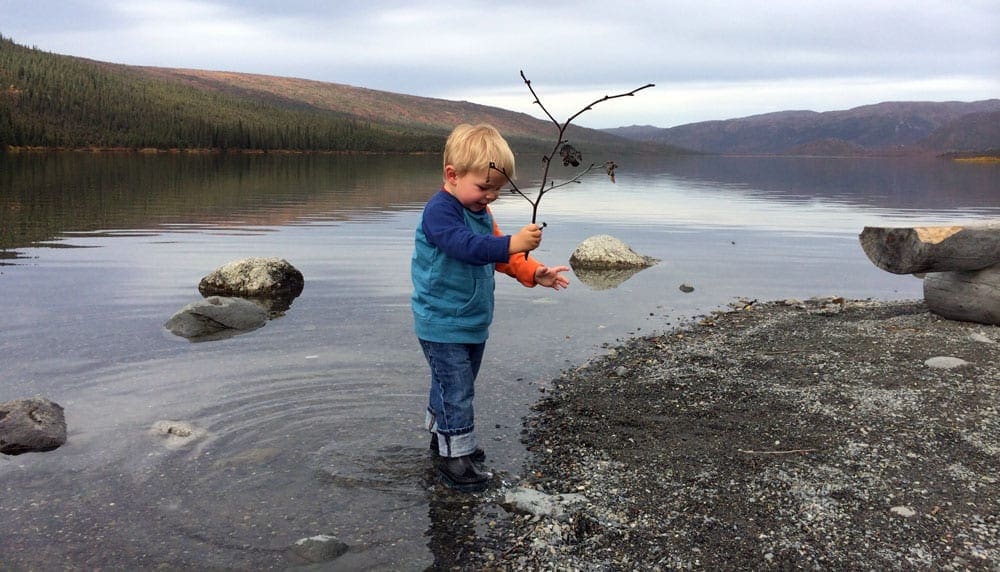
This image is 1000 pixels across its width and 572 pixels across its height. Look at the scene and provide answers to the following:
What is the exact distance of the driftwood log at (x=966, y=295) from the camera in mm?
9695

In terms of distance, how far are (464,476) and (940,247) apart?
7.29 metres

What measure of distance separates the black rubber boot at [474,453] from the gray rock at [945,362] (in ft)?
16.9

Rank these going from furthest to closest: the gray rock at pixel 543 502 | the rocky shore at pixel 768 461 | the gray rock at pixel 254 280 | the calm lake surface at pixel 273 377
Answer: the gray rock at pixel 254 280
the gray rock at pixel 543 502
the calm lake surface at pixel 273 377
the rocky shore at pixel 768 461

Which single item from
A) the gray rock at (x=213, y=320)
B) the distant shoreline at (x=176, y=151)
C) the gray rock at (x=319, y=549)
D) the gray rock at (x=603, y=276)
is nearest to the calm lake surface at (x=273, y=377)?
the gray rock at (x=319, y=549)

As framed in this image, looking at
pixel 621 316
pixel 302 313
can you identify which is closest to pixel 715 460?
pixel 621 316

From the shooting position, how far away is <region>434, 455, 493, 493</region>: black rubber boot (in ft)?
18.3

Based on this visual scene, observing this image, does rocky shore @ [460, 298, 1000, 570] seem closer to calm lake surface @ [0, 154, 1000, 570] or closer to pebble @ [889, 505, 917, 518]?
pebble @ [889, 505, 917, 518]

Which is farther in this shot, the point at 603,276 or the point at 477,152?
the point at 603,276

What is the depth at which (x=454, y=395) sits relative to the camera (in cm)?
570

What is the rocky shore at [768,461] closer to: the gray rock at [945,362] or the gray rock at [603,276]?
the gray rock at [945,362]

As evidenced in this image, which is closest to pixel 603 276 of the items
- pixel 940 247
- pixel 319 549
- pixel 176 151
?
pixel 940 247

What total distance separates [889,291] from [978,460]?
10432mm

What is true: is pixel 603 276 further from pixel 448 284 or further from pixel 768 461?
pixel 448 284

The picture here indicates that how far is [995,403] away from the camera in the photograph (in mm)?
6766
